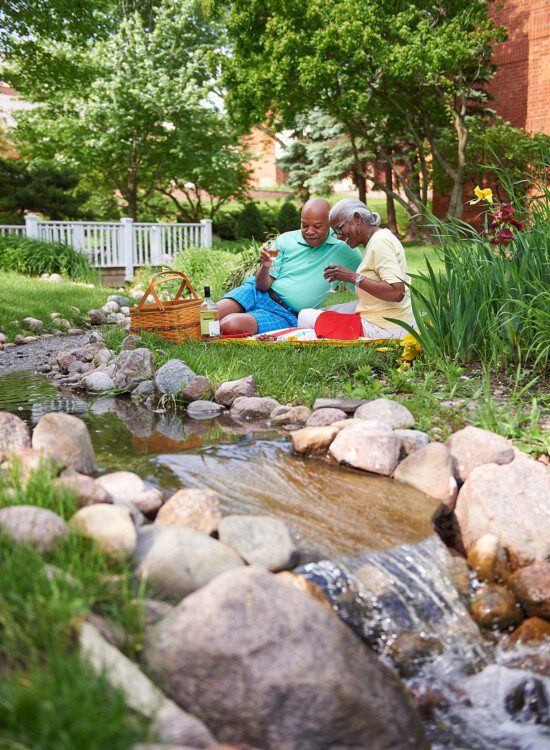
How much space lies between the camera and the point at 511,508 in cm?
293

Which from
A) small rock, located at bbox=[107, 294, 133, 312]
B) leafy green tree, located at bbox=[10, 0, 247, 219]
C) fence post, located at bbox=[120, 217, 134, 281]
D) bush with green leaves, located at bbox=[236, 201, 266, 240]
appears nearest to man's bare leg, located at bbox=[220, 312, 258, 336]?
small rock, located at bbox=[107, 294, 133, 312]

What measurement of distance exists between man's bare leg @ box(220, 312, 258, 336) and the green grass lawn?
2821mm

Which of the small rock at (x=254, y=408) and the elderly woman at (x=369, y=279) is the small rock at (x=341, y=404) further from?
the elderly woman at (x=369, y=279)

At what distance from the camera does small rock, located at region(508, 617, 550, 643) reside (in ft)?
8.31

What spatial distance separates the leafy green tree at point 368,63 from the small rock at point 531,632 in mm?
15341

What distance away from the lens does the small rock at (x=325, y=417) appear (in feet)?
12.9

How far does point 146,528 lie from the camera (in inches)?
96.0

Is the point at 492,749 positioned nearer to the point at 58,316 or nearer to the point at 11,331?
the point at 11,331

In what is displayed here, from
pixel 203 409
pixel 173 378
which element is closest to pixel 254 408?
pixel 203 409

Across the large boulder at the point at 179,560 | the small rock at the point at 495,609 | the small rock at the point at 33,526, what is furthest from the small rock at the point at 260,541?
the small rock at the point at 495,609

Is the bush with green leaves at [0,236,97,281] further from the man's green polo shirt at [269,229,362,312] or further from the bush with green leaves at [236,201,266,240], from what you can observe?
the bush with green leaves at [236,201,266,240]

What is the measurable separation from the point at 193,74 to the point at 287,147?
12.1 feet

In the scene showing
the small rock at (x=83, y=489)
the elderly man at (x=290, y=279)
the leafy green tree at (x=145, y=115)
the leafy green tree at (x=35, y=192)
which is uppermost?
the leafy green tree at (x=145, y=115)

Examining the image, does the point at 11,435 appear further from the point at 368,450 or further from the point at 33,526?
the point at 368,450
